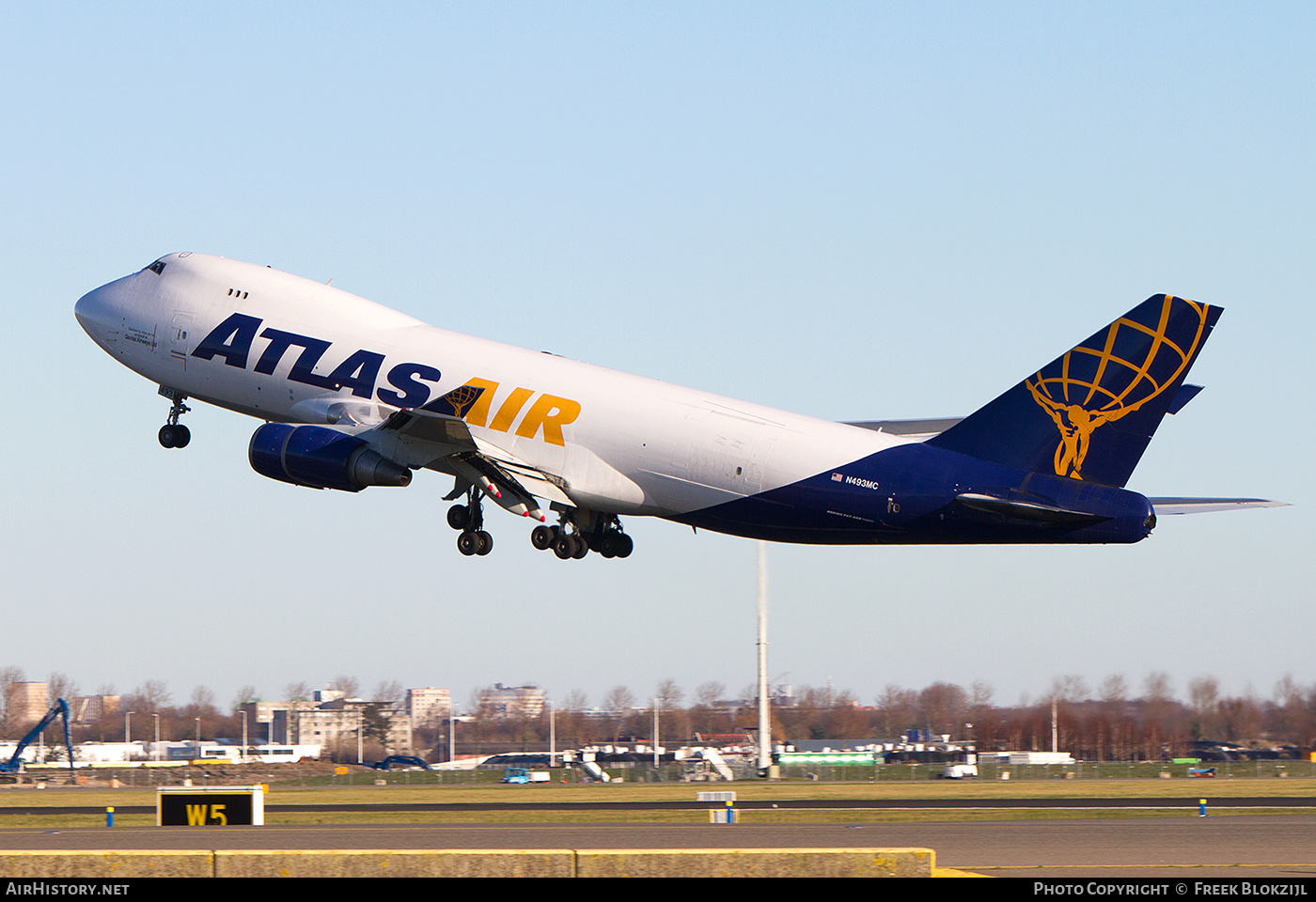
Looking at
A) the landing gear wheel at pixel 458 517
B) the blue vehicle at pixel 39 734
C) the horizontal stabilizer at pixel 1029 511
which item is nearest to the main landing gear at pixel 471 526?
the landing gear wheel at pixel 458 517

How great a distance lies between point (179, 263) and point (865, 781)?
1741 inches

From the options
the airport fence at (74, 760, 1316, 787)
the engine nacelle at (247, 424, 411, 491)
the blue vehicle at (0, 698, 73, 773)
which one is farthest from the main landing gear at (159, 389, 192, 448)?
the blue vehicle at (0, 698, 73, 773)

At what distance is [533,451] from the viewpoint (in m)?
42.9

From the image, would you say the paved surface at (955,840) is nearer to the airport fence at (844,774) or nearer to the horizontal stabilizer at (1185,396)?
the horizontal stabilizer at (1185,396)

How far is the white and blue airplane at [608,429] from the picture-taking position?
35.7m

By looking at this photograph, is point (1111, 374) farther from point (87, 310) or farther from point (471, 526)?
point (87, 310)

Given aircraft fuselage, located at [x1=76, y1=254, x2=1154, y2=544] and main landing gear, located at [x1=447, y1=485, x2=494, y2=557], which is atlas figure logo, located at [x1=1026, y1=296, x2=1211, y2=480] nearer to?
aircraft fuselage, located at [x1=76, y1=254, x2=1154, y2=544]

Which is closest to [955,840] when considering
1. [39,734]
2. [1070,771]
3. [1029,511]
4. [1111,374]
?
[1029,511]

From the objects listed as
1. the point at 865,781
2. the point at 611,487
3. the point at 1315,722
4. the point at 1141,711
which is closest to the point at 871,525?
the point at 611,487

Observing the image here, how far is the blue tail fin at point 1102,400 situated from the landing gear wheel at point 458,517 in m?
14.9

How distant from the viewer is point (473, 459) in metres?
42.8

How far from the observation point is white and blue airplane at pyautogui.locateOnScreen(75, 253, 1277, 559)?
35688 millimetres

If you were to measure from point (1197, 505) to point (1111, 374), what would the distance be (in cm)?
369
